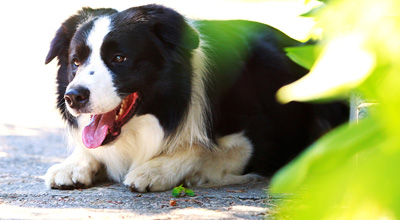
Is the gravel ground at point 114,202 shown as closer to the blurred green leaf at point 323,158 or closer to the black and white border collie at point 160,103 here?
the black and white border collie at point 160,103

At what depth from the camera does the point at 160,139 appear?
3.23 m

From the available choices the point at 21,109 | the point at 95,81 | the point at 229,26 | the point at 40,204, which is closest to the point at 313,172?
the point at 40,204

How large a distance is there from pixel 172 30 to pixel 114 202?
1084 millimetres

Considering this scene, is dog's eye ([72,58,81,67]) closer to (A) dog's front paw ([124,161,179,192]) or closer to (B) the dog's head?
(B) the dog's head

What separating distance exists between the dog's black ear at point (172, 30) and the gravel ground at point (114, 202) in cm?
84

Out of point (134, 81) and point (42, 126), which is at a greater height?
point (134, 81)

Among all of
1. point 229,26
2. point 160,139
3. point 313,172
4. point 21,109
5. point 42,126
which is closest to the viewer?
point 313,172

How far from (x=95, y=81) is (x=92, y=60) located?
0.19 metres

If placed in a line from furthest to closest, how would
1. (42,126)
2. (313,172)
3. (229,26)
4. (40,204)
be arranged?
(42,126)
(229,26)
(40,204)
(313,172)

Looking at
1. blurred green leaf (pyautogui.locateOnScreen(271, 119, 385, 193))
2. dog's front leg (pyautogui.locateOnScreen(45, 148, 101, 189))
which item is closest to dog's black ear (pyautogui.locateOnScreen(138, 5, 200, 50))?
dog's front leg (pyautogui.locateOnScreen(45, 148, 101, 189))

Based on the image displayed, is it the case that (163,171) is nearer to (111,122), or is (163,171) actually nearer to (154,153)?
(154,153)

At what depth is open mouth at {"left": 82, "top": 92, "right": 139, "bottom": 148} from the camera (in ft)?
10.0

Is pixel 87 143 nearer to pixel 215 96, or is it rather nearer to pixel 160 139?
pixel 160 139

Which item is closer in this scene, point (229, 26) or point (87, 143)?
point (87, 143)
